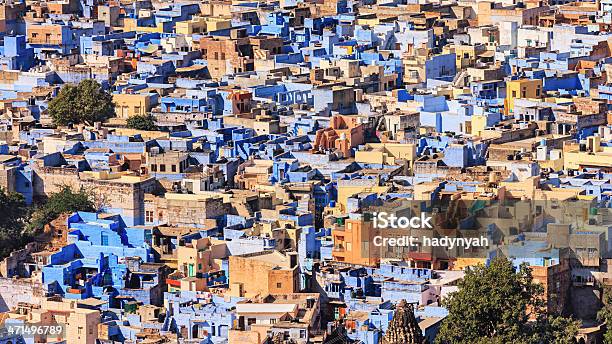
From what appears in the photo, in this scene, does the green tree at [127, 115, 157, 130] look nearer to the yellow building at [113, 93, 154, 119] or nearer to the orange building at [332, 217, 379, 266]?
the yellow building at [113, 93, 154, 119]

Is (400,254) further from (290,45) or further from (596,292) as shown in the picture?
(290,45)

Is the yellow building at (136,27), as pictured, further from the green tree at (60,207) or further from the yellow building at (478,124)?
the green tree at (60,207)

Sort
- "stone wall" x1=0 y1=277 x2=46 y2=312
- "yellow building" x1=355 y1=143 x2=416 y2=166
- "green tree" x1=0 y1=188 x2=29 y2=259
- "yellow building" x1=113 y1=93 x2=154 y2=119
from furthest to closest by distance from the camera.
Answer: "yellow building" x1=113 y1=93 x2=154 y2=119 → "yellow building" x1=355 y1=143 x2=416 y2=166 → "green tree" x1=0 y1=188 x2=29 y2=259 → "stone wall" x1=0 y1=277 x2=46 y2=312

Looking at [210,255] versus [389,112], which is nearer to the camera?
[210,255]

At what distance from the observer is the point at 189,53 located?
57.8 metres

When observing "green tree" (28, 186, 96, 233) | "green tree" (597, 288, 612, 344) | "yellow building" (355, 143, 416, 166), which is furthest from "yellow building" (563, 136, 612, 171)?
"green tree" (28, 186, 96, 233)

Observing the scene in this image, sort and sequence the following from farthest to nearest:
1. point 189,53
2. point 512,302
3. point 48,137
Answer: point 189,53
point 48,137
point 512,302

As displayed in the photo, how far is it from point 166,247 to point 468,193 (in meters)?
4.99

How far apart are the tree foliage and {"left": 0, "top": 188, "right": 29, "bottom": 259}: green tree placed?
9472 mm

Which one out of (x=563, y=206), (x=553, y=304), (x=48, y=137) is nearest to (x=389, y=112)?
(x=48, y=137)

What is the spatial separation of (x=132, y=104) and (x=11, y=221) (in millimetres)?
8973

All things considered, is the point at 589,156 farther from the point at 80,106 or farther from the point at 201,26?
the point at 201,26

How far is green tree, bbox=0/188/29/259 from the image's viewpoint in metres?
42.1

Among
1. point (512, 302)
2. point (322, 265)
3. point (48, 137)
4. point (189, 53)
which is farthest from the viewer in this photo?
point (189, 53)
